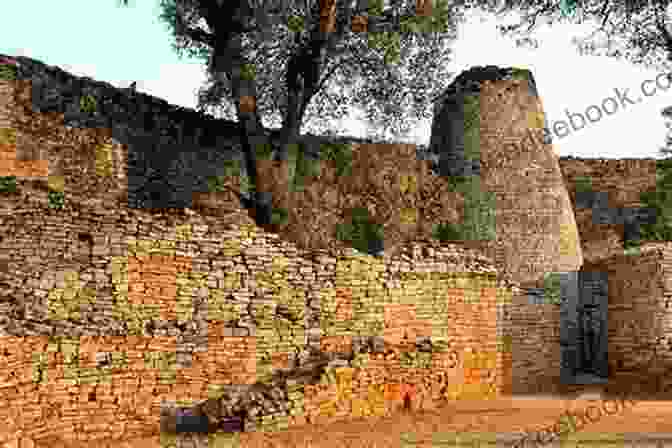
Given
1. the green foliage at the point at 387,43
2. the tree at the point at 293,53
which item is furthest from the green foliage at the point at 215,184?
the green foliage at the point at 387,43

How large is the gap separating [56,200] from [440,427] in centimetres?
468

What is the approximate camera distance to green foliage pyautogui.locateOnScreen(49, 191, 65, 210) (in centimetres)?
Answer: 784

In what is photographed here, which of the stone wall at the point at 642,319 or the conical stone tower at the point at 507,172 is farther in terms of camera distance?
the conical stone tower at the point at 507,172

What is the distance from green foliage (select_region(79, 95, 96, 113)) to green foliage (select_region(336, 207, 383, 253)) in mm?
5343

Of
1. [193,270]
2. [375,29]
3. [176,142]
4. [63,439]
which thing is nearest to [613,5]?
[375,29]

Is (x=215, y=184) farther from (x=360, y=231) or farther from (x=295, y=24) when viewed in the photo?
(x=295, y=24)

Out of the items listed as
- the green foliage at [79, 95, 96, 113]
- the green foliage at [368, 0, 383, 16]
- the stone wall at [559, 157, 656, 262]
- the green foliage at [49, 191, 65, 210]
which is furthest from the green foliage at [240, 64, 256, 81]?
the stone wall at [559, 157, 656, 262]

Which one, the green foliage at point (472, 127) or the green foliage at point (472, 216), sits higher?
the green foliage at point (472, 127)

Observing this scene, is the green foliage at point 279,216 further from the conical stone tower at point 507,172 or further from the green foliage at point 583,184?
the green foliage at point 583,184

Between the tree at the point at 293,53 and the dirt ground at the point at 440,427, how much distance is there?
454 centimetres

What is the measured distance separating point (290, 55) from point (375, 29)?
1.59m

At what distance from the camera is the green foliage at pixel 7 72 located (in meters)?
11.2

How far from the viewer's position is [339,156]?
53.0 ft

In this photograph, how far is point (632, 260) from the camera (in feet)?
41.0
